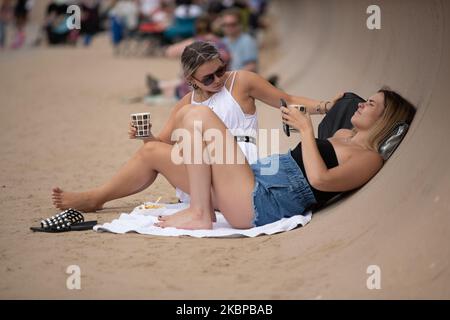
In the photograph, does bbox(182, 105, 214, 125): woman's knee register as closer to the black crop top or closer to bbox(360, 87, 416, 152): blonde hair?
the black crop top

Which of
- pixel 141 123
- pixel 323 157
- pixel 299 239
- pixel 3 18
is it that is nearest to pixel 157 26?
pixel 3 18

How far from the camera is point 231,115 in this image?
6.48 metres

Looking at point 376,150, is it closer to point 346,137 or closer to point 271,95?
point 346,137

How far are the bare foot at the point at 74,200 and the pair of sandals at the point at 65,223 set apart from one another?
0.70 ft

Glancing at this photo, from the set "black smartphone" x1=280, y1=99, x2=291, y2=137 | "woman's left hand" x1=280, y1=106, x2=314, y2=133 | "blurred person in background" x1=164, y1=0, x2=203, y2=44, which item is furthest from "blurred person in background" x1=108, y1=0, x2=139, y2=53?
"woman's left hand" x1=280, y1=106, x2=314, y2=133

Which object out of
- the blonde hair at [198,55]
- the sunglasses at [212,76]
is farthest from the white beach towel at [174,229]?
the blonde hair at [198,55]

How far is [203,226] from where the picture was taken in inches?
233

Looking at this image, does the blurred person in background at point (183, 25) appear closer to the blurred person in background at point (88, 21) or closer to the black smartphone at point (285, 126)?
the blurred person in background at point (88, 21)

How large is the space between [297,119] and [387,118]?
63 cm

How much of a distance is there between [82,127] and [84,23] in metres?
20.8

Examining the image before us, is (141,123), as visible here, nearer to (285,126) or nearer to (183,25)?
(285,126)

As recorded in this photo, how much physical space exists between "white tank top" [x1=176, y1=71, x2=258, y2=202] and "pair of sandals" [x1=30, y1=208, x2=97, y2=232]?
74cm

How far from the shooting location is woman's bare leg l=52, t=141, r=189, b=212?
20.1 feet
